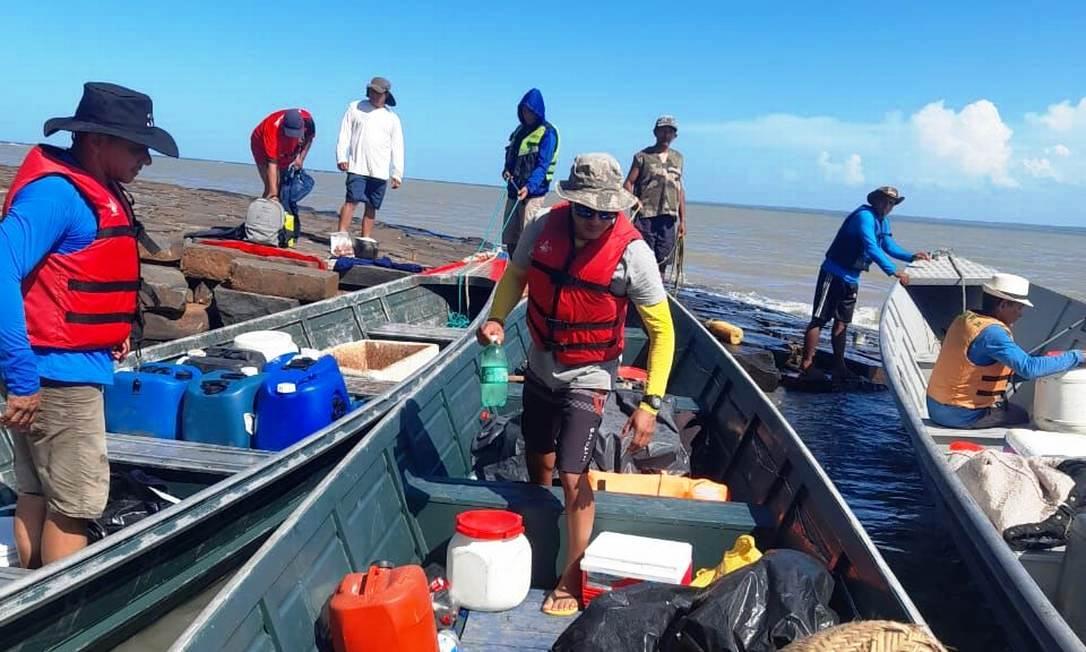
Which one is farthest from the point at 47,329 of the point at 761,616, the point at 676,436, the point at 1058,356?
the point at 1058,356

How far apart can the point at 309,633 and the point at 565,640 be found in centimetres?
95

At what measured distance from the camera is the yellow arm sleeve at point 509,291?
3.99m

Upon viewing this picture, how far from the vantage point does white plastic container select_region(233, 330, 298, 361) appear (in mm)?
5789

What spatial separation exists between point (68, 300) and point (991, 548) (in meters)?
4.00

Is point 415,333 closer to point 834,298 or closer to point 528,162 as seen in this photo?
point 528,162

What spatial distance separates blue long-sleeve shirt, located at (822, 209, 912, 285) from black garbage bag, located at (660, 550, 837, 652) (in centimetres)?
650

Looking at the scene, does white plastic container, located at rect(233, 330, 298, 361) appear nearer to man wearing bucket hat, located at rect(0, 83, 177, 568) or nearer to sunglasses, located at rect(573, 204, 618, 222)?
man wearing bucket hat, located at rect(0, 83, 177, 568)

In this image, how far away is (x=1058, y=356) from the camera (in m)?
5.56

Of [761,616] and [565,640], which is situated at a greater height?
[761,616]

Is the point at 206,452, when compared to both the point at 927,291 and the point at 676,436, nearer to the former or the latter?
the point at 676,436

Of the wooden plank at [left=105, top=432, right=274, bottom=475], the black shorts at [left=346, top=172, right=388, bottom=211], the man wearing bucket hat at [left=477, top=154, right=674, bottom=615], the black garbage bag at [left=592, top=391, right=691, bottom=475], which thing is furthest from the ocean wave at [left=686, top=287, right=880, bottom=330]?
the wooden plank at [left=105, top=432, right=274, bottom=475]

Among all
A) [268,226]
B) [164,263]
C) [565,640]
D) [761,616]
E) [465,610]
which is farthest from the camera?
[268,226]

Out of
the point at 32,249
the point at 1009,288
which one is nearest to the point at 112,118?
the point at 32,249

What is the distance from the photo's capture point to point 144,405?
4582 millimetres
